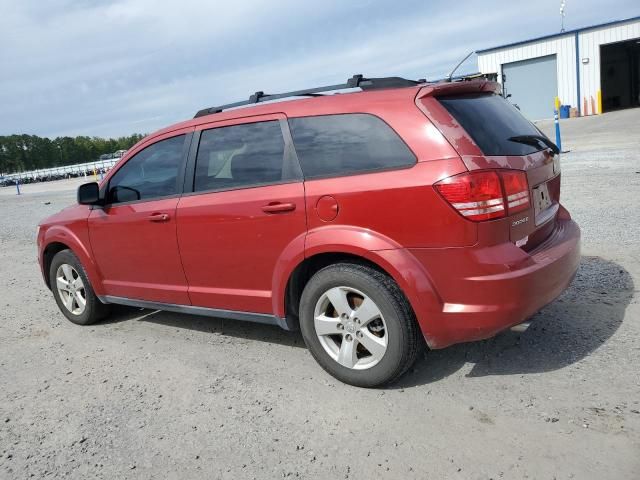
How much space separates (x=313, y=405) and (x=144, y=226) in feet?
6.51

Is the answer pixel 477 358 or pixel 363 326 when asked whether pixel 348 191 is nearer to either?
pixel 363 326

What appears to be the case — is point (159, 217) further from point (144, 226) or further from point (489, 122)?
point (489, 122)

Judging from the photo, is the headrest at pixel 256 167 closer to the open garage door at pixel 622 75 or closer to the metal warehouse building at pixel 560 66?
the metal warehouse building at pixel 560 66

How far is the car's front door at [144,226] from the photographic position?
13.3 ft

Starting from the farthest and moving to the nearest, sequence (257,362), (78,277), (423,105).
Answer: (78,277) → (257,362) → (423,105)

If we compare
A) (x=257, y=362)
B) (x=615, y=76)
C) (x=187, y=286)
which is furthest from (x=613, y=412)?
(x=615, y=76)

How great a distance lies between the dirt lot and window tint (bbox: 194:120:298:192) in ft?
4.22

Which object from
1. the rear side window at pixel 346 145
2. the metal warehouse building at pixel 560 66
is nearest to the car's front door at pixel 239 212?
the rear side window at pixel 346 145

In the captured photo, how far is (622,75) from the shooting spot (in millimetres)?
41156

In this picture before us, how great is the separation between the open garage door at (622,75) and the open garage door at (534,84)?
6823 mm

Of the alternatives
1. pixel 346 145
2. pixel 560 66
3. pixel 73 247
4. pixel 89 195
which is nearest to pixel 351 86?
pixel 346 145

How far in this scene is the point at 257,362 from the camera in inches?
152

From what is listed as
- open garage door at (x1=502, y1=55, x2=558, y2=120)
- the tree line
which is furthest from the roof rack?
the tree line

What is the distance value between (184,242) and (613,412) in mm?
2882
